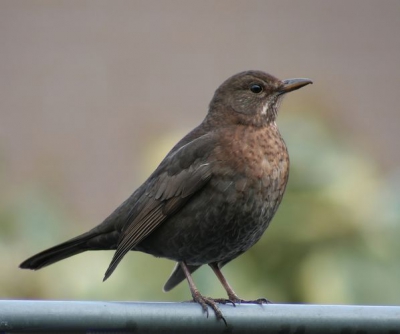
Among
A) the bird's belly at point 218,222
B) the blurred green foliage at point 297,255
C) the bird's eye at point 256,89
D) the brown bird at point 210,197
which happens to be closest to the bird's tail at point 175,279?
the brown bird at point 210,197

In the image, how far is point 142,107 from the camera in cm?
864

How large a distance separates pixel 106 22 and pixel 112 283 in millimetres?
4216

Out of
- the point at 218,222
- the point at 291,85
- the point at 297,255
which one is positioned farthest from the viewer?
the point at 297,255

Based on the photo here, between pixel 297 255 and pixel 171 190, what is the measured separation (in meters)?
1.28

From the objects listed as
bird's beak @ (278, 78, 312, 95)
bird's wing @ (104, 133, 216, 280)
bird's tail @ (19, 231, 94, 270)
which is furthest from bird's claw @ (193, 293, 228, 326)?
bird's beak @ (278, 78, 312, 95)

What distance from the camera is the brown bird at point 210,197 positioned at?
4.46 m

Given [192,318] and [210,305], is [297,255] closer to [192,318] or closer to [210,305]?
[210,305]

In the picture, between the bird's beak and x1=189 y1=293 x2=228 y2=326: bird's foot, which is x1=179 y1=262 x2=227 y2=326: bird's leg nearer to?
x1=189 y1=293 x2=228 y2=326: bird's foot

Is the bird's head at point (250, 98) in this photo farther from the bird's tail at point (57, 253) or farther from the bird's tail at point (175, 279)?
the bird's tail at point (57, 253)

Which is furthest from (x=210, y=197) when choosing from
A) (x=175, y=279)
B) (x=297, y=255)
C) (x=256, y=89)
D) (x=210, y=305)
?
(x=297, y=255)

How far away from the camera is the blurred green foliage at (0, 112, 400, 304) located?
5.55 m

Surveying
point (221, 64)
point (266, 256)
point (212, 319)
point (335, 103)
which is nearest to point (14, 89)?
point (221, 64)

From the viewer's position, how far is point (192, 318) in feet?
10.4

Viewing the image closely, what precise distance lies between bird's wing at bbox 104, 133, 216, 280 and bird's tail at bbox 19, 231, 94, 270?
0.79 feet
